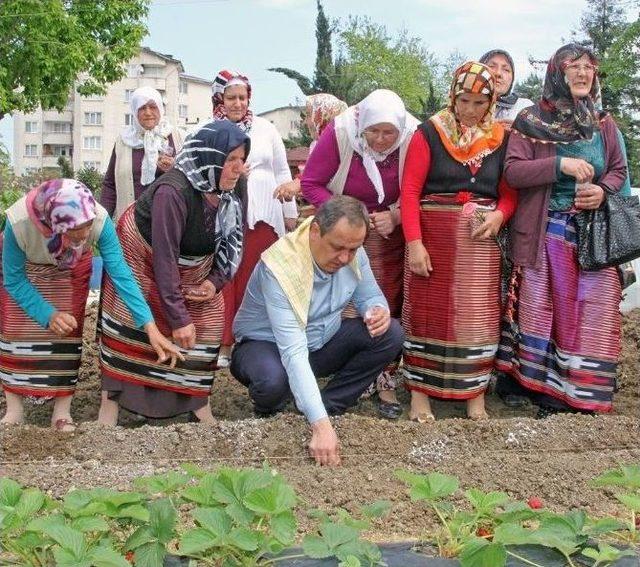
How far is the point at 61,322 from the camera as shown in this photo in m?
3.81

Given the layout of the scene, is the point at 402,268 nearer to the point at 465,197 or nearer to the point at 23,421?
the point at 465,197

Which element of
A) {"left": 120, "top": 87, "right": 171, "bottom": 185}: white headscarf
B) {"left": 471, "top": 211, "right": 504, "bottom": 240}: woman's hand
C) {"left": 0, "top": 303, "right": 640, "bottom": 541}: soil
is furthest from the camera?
{"left": 120, "top": 87, "right": 171, "bottom": 185}: white headscarf

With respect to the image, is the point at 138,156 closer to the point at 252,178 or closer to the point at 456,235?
the point at 252,178

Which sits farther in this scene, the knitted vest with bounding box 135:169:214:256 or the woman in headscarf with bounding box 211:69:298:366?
the woman in headscarf with bounding box 211:69:298:366

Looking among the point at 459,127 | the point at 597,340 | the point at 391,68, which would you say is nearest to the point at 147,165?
the point at 459,127

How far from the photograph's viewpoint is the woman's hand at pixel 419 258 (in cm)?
404

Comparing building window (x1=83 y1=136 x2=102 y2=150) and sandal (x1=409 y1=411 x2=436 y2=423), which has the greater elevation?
building window (x1=83 y1=136 x2=102 y2=150)

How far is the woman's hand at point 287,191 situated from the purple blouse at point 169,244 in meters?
0.80

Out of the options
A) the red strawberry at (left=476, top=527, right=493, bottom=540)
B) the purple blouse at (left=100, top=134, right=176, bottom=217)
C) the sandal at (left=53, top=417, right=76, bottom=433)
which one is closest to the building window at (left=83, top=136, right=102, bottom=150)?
the purple blouse at (left=100, top=134, right=176, bottom=217)

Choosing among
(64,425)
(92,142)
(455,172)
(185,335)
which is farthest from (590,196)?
(92,142)

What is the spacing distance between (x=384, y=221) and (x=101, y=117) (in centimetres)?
5674

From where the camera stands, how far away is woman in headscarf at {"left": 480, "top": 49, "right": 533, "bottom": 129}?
4645 millimetres

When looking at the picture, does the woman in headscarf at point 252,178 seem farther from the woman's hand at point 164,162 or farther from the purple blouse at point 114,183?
the purple blouse at point 114,183

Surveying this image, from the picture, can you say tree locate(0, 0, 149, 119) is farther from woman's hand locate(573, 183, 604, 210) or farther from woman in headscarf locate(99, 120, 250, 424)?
woman's hand locate(573, 183, 604, 210)
